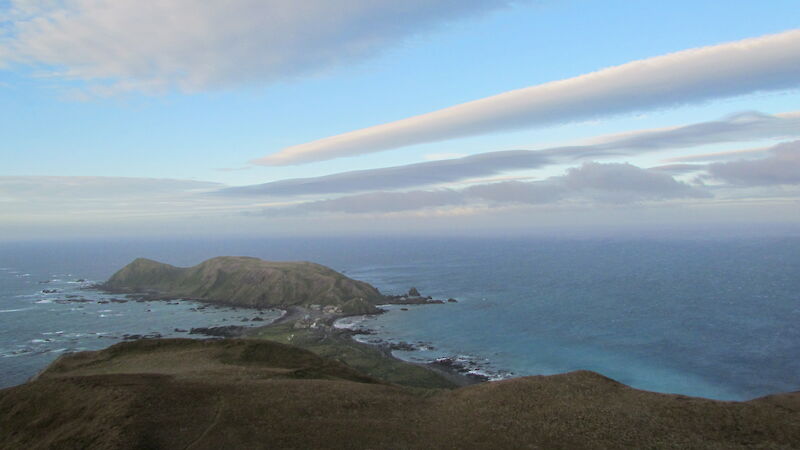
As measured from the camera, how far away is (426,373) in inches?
2864

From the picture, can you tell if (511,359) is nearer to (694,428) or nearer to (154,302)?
(694,428)

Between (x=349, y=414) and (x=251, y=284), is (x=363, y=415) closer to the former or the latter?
(x=349, y=414)

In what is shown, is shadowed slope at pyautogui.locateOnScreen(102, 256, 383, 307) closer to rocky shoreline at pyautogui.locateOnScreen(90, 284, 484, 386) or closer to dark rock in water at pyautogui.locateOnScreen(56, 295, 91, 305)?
rocky shoreline at pyautogui.locateOnScreen(90, 284, 484, 386)

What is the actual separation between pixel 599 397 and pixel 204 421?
1205 inches

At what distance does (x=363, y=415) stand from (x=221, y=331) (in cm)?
8826

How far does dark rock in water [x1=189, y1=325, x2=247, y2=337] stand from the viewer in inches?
4183

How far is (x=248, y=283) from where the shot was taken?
511 feet

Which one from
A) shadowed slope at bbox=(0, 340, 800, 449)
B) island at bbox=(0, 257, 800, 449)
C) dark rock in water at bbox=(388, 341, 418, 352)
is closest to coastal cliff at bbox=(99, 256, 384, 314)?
dark rock in water at bbox=(388, 341, 418, 352)

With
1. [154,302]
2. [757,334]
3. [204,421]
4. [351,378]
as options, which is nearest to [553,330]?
[757,334]

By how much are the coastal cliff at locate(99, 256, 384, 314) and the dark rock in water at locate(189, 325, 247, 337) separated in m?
28.6

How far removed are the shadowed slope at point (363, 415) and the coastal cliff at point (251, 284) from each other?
3687 inches

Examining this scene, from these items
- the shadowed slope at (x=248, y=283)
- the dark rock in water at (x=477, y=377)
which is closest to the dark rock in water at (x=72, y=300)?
the shadowed slope at (x=248, y=283)

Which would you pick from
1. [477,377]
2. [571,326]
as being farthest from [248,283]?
[571,326]

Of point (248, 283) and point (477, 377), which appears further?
point (248, 283)
